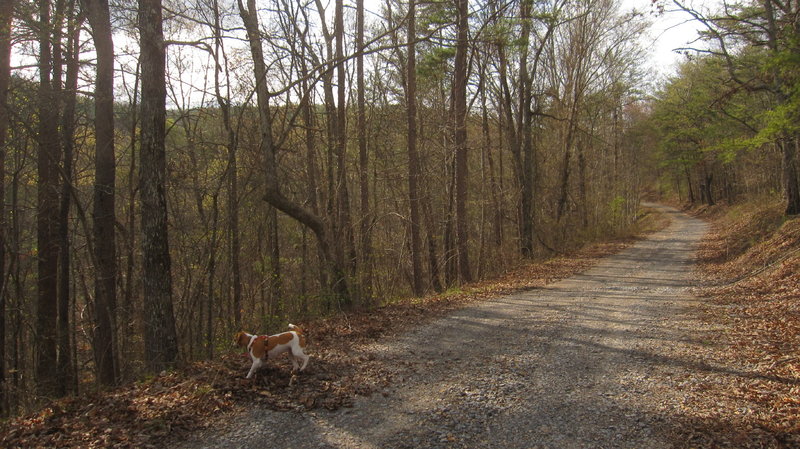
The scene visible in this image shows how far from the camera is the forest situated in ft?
28.3

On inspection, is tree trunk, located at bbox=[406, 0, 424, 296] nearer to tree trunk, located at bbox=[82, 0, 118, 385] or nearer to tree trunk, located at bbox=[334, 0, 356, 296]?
tree trunk, located at bbox=[334, 0, 356, 296]

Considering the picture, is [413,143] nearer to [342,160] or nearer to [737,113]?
[342,160]

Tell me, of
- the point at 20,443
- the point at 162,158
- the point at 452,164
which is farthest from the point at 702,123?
the point at 20,443

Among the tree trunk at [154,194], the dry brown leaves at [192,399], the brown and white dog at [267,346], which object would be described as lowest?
the dry brown leaves at [192,399]

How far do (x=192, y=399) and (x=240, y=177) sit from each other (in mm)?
8120

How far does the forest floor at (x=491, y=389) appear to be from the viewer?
3963 millimetres

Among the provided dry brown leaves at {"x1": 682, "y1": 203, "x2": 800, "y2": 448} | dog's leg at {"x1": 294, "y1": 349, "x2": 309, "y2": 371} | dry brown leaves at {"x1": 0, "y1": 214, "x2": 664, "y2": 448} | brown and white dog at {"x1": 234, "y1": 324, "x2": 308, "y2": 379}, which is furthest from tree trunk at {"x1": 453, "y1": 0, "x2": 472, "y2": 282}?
brown and white dog at {"x1": 234, "y1": 324, "x2": 308, "y2": 379}

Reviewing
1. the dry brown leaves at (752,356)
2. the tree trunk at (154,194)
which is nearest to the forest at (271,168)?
the tree trunk at (154,194)

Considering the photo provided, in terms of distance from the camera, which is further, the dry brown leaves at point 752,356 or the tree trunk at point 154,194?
the tree trunk at point 154,194

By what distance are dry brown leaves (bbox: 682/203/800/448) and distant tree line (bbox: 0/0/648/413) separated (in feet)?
17.6

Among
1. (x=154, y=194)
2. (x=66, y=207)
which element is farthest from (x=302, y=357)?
(x=66, y=207)

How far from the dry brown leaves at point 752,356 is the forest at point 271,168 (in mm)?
4280

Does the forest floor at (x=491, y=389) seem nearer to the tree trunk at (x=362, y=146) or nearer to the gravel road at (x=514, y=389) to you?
the gravel road at (x=514, y=389)

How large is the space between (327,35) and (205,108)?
4.77m
